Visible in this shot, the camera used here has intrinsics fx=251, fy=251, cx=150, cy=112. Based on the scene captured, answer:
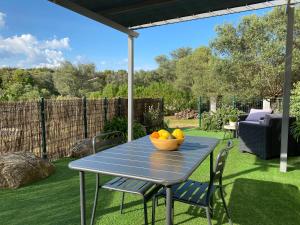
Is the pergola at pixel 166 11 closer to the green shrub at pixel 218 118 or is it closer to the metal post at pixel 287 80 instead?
the metal post at pixel 287 80

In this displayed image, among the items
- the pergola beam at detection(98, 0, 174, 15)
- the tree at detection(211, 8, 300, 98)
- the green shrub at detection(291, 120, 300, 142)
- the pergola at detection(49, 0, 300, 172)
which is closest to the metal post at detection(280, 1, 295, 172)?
the pergola at detection(49, 0, 300, 172)

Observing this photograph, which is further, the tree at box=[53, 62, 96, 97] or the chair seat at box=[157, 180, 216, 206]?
the tree at box=[53, 62, 96, 97]

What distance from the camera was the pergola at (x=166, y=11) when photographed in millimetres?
3242

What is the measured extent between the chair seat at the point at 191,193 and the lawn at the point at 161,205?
0.42 meters

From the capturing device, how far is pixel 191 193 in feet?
6.72

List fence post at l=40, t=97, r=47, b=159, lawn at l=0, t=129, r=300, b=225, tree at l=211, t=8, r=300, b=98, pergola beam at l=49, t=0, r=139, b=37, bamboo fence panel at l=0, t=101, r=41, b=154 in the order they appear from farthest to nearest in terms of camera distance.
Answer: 1. tree at l=211, t=8, r=300, b=98
2. fence post at l=40, t=97, r=47, b=159
3. bamboo fence panel at l=0, t=101, r=41, b=154
4. pergola beam at l=49, t=0, r=139, b=37
5. lawn at l=0, t=129, r=300, b=225

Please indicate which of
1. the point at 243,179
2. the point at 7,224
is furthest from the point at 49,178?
the point at 243,179

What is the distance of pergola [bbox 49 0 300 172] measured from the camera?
3242mm

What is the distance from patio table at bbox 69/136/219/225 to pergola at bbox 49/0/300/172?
1.91 meters

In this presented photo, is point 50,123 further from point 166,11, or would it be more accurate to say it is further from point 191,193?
point 191,193

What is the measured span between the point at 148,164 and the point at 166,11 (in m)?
2.69

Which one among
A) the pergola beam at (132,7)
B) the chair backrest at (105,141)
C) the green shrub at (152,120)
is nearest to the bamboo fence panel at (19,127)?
the pergola beam at (132,7)

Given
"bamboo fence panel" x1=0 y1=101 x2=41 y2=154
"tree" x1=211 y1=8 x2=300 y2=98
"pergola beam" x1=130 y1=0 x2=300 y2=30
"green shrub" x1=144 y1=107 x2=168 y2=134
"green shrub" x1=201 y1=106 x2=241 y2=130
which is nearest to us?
"pergola beam" x1=130 y1=0 x2=300 y2=30

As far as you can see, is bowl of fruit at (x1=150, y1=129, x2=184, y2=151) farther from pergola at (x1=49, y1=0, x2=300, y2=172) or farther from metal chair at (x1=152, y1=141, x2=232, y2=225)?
pergola at (x1=49, y1=0, x2=300, y2=172)
